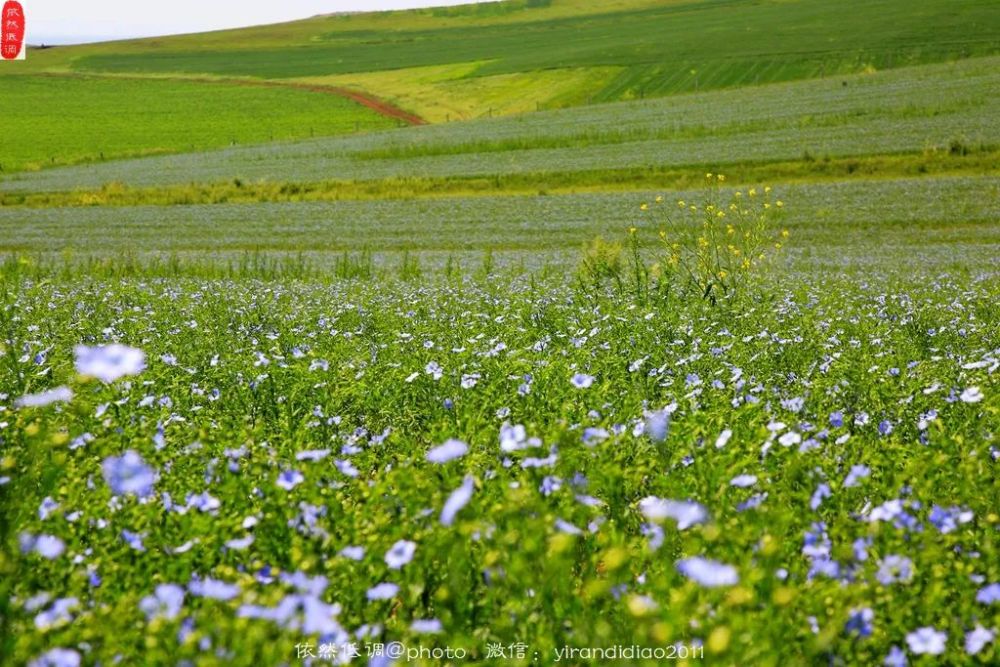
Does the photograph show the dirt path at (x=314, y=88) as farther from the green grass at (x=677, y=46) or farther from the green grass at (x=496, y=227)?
the green grass at (x=496, y=227)

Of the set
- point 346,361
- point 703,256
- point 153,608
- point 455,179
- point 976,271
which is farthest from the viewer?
point 455,179

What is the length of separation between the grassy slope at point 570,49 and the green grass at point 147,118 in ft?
24.4

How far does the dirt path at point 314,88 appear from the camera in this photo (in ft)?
222

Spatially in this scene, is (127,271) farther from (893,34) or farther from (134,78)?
(134,78)

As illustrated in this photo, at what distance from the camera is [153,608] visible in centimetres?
225

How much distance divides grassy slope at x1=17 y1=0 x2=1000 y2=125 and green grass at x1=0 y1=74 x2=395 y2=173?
745cm

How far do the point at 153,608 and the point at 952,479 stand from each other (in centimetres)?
289

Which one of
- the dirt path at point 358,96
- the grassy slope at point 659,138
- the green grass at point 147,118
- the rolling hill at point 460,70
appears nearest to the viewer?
the grassy slope at point 659,138

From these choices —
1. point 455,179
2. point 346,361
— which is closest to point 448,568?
point 346,361

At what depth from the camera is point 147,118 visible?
231 feet

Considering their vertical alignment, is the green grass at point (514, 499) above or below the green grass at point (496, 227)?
above

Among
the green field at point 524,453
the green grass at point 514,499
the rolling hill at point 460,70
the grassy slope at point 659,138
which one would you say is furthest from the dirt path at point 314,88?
the green grass at point 514,499

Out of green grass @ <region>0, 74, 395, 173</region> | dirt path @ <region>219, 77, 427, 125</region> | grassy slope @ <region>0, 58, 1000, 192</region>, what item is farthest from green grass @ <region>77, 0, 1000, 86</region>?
green grass @ <region>0, 74, 395, 173</region>

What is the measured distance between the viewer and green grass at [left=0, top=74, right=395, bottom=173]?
193 feet
